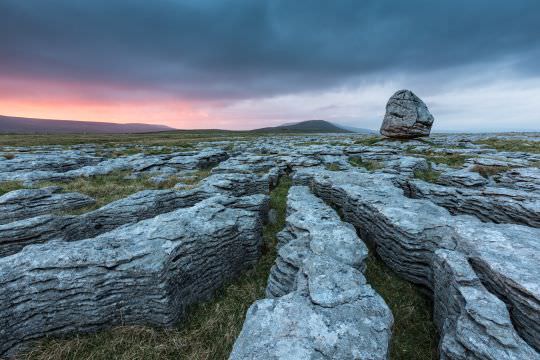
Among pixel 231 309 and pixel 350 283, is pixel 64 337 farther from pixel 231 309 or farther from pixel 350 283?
pixel 350 283

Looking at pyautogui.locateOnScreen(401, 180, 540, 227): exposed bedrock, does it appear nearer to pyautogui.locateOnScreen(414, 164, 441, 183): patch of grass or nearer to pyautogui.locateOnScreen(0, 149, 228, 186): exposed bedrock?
pyautogui.locateOnScreen(414, 164, 441, 183): patch of grass

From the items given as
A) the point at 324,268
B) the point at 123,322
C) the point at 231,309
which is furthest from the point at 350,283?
the point at 123,322

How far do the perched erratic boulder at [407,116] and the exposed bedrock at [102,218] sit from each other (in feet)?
154

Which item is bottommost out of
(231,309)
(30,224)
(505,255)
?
(231,309)

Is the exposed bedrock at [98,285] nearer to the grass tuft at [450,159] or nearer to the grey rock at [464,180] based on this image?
the grey rock at [464,180]

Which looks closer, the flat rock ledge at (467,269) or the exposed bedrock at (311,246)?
the flat rock ledge at (467,269)

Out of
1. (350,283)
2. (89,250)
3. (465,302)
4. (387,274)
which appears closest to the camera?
(465,302)

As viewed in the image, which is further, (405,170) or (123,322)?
(405,170)

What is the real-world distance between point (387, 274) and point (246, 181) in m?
14.7

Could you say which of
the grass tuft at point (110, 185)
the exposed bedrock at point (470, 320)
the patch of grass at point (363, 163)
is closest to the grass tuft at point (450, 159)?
the patch of grass at point (363, 163)

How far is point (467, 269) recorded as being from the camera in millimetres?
7652

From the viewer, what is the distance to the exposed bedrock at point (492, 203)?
12.7m

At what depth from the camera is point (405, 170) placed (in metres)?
26.8

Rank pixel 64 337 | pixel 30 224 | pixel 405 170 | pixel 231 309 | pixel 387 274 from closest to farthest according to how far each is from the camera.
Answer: pixel 64 337 → pixel 231 309 → pixel 387 274 → pixel 30 224 → pixel 405 170
